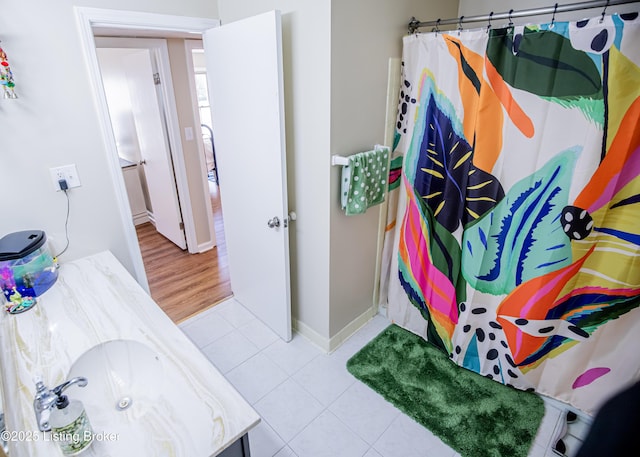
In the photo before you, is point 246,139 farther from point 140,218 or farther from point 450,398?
point 140,218

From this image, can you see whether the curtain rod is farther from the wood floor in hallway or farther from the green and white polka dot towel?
the wood floor in hallway

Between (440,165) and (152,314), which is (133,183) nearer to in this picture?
(152,314)

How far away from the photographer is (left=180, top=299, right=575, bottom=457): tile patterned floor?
1676 mm

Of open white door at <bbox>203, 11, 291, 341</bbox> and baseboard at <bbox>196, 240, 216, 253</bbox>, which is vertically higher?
open white door at <bbox>203, 11, 291, 341</bbox>

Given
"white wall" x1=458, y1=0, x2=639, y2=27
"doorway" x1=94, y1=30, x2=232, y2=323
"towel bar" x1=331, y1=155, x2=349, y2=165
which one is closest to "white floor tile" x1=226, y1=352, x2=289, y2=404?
"doorway" x1=94, y1=30, x2=232, y2=323

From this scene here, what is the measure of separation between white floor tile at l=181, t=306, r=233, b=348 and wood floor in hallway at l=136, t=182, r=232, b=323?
13 cm

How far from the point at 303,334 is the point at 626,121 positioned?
2.08m

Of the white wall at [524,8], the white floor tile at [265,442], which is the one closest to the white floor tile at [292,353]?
the white floor tile at [265,442]

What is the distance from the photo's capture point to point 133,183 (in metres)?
4.00

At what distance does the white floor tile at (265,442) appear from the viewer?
5.43ft

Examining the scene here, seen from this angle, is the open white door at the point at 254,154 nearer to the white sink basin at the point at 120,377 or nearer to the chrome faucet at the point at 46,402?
the white sink basin at the point at 120,377

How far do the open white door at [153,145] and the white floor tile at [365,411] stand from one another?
2404 mm

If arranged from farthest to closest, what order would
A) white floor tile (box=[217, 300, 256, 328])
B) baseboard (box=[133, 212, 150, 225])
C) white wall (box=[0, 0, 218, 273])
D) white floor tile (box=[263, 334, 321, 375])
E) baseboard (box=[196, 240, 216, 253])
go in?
baseboard (box=[133, 212, 150, 225]) < baseboard (box=[196, 240, 216, 253]) < white floor tile (box=[217, 300, 256, 328]) < white floor tile (box=[263, 334, 321, 375]) < white wall (box=[0, 0, 218, 273])

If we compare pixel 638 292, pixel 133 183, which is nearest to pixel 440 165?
pixel 638 292
